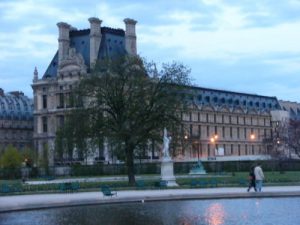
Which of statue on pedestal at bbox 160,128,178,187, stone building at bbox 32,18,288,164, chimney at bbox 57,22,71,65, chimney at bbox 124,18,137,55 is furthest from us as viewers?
chimney at bbox 57,22,71,65

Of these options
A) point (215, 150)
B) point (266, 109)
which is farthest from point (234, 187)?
point (266, 109)

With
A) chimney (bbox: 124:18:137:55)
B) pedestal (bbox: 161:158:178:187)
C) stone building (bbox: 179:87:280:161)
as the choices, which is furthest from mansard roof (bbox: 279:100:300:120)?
pedestal (bbox: 161:158:178:187)

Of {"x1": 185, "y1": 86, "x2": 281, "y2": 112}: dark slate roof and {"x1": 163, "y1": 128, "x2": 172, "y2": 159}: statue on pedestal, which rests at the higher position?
{"x1": 185, "y1": 86, "x2": 281, "y2": 112}: dark slate roof

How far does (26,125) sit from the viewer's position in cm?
15350

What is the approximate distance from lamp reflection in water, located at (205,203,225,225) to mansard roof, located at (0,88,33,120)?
407 ft

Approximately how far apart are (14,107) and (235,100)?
50.4 m

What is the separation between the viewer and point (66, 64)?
4877 inches

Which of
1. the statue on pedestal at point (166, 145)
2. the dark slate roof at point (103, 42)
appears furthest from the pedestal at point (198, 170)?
the dark slate roof at point (103, 42)

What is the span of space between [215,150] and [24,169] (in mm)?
65010

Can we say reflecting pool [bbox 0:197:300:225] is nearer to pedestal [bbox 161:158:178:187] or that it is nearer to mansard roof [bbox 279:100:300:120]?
pedestal [bbox 161:158:178:187]

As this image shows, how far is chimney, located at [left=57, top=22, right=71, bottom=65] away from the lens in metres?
125

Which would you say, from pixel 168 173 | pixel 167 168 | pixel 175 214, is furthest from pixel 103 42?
pixel 175 214

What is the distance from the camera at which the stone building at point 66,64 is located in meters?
121

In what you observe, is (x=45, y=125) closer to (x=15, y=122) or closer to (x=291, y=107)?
(x=15, y=122)
